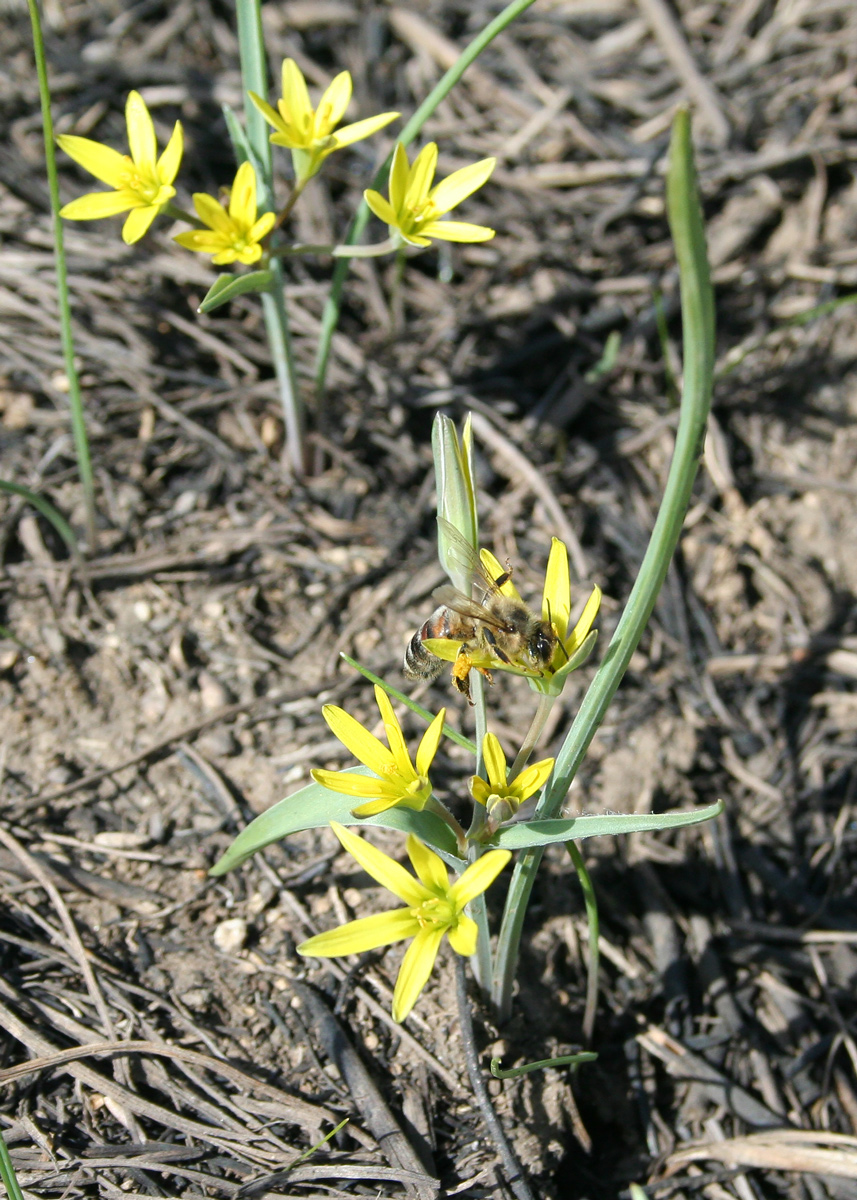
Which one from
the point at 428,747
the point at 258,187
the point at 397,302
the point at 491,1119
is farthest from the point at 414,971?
the point at 397,302

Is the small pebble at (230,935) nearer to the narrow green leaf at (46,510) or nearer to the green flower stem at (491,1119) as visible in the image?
the green flower stem at (491,1119)

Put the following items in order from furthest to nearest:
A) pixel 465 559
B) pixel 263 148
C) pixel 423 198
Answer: pixel 263 148 < pixel 423 198 < pixel 465 559

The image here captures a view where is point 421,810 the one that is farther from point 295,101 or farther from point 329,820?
point 295,101

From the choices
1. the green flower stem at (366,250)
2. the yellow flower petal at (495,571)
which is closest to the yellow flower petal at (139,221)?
the green flower stem at (366,250)

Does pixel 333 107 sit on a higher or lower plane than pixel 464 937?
higher

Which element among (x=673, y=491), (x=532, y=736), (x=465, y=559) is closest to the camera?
(x=673, y=491)

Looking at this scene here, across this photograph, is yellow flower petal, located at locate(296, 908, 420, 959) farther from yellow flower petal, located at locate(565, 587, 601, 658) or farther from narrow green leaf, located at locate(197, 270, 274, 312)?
narrow green leaf, located at locate(197, 270, 274, 312)
